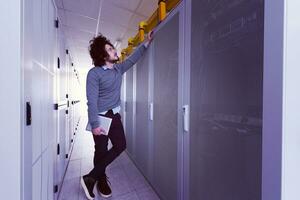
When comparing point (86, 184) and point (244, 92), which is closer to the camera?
point (244, 92)

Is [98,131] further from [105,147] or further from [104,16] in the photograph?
[104,16]

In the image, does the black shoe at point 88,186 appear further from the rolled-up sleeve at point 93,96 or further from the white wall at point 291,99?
the white wall at point 291,99

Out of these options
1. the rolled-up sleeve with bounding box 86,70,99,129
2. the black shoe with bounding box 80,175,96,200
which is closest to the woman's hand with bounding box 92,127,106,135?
the rolled-up sleeve with bounding box 86,70,99,129

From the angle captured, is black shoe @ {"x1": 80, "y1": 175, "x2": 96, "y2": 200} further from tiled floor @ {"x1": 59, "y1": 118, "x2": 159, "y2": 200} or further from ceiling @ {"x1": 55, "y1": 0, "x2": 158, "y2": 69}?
ceiling @ {"x1": 55, "y1": 0, "x2": 158, "y2": 69}

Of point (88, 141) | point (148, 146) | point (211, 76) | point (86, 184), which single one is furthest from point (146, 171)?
point (88, 141)

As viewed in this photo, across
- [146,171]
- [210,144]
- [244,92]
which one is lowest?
[146,171]

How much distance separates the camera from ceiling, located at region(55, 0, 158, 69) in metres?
2.85

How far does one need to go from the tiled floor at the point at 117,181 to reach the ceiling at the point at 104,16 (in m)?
2.10

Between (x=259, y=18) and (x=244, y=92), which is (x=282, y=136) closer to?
(x=244, y=92)

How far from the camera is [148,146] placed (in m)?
1.92

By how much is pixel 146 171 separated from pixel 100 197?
22.7 inches

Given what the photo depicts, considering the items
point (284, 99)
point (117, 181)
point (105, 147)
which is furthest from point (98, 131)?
point (284, 99)

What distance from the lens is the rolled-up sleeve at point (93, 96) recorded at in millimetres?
1594

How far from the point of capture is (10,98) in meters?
0.59
